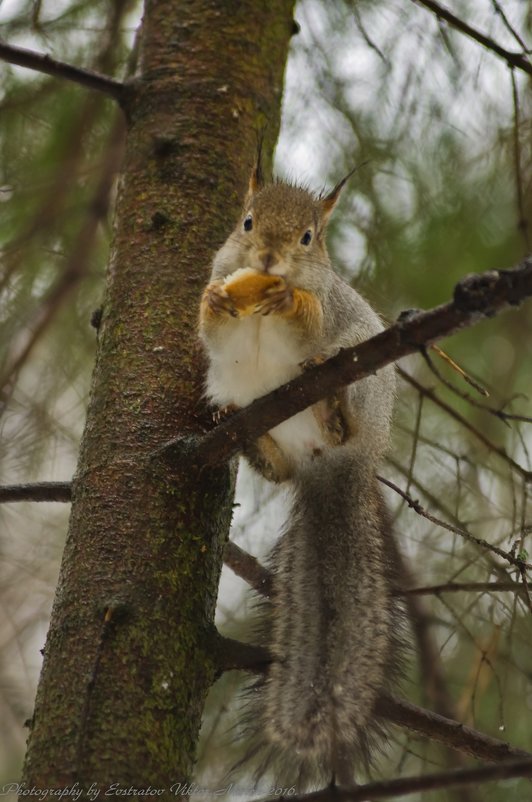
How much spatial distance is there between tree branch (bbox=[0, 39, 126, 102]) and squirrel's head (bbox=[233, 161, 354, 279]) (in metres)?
0.35

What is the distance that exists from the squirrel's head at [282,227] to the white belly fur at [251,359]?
3.9 inches

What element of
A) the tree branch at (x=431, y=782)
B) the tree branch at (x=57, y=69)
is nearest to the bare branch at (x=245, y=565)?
the tree branch at (x=431, y=782)

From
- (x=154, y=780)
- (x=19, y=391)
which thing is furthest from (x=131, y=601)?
(x=19, y=391)

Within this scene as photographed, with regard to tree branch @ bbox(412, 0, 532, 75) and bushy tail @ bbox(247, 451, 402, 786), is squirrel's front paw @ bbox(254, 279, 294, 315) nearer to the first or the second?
bushy tail @ bbox(247, 451, 402, 786)

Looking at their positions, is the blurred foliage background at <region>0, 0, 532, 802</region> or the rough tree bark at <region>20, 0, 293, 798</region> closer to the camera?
the rough tree bark at <region>20, 0, 293, 798</region>

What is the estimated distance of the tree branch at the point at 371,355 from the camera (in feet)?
3.87

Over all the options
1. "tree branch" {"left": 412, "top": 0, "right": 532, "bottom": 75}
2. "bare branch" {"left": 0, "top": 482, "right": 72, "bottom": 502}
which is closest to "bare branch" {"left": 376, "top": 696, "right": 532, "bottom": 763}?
"bare branch" {"left": 0, "top": 482, "right": 72, "bottom": 502}

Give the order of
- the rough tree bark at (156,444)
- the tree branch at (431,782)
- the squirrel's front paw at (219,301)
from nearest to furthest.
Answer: the tree branch at (431,782), the rough tree bark at (156,444), the squirrel's front paw at (219,301)

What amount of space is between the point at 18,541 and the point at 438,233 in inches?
53.2

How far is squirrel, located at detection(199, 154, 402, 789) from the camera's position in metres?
1.45

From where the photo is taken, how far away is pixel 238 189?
1987 millimetres

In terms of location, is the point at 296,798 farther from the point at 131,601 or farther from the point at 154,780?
the point at 131,601

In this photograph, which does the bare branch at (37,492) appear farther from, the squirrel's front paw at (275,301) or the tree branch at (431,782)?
the tree branch at (431,782)

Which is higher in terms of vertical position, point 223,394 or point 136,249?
point 136,249
